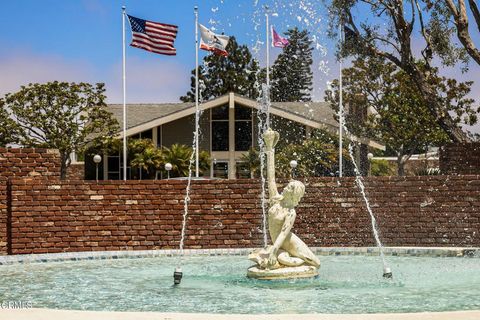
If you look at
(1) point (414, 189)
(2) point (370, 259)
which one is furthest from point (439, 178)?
(2) point (370, 259)

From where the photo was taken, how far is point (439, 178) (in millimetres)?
17078

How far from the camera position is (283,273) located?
11.6 metres

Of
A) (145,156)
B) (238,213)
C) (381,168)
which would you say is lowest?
(238,213)

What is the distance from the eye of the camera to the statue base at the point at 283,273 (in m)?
11.6

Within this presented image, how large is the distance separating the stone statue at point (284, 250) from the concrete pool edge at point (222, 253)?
400 centimetres

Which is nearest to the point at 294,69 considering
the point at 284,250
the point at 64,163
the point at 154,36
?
the point at 64,163

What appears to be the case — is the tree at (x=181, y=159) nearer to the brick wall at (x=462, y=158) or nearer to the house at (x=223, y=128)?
the house at (x=223, y=128)

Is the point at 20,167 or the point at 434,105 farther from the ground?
the point at 434,105

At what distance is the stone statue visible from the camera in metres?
11.6

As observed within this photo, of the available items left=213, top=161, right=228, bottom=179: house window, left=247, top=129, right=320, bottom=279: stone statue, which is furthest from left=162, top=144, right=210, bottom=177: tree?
left=247, top=129, right=320, bottom=279: stone statue

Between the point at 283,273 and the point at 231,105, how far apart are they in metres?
31.7

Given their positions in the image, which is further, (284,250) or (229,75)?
(229,75)

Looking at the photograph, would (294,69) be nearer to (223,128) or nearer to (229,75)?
(223,128)

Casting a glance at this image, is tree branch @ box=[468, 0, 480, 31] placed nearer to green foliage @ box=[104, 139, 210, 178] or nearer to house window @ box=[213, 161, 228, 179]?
green foliage @ box=[104, 139, 210, 178]
